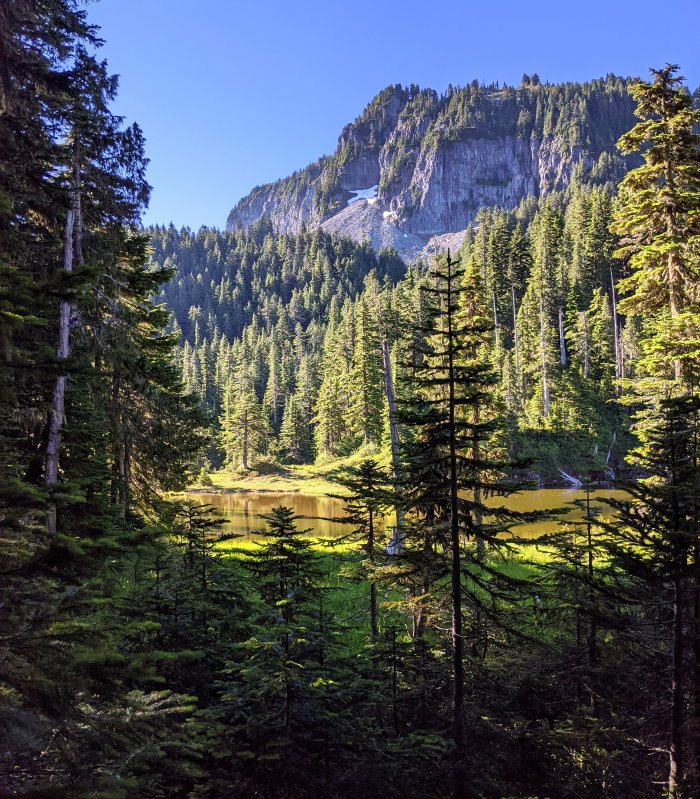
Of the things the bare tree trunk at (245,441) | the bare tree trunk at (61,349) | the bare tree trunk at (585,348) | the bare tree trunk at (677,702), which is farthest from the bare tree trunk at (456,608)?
the bare tree trunk at (245,441)

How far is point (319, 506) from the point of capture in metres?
42.0

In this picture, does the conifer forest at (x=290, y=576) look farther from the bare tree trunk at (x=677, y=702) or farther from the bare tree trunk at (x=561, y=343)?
the bare tree trunk at (x=561, y=343)

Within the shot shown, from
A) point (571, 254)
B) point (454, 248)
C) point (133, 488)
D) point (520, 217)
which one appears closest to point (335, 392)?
point (571, 254)

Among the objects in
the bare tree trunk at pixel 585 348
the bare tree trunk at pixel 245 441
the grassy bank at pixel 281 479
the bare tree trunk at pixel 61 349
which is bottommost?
the grassy bank at pixel 281 479

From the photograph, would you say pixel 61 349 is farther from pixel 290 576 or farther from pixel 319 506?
pixel 319 506

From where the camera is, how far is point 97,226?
11.2 meters

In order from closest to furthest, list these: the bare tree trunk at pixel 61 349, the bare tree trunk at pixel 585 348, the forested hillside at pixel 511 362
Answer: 1. the bare tree trunk at pixel 61 349
2. the forested hillside at pixel 511 362
3. the bare tree trunk at pixel 585 348

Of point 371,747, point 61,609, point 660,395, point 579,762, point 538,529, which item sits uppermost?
point 660,395

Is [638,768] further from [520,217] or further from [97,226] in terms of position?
[520,217]

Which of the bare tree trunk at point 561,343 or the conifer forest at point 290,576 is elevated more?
the bare tree trunk at point 561,343

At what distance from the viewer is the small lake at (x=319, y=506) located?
27578mm

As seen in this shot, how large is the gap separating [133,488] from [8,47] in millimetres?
12259

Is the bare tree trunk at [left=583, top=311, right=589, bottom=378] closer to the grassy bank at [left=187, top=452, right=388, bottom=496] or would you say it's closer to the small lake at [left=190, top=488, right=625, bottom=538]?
the small lake at [left=190, top=488, right=625, bottom=538]

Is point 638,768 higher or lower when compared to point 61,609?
lower
